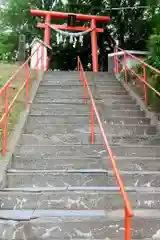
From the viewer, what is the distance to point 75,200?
3.95 meters

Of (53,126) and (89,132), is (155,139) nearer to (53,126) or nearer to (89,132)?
(89,132)

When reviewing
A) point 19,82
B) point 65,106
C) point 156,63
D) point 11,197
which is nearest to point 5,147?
point 11,197

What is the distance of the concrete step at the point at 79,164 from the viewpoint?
16.3 ft

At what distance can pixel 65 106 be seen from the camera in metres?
7.93

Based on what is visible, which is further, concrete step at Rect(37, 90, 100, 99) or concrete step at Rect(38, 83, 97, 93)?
concrete step at Rect(38, 83, 97, 93)

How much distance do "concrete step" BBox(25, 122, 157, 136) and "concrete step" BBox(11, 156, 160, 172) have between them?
1.25 metres

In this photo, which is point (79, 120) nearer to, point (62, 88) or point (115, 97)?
point (115, 97)

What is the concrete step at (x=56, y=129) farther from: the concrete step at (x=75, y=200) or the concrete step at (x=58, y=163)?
the concrete step at (x=75, y=200)

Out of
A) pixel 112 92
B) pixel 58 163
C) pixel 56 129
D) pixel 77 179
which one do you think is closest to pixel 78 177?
pixel 77 179

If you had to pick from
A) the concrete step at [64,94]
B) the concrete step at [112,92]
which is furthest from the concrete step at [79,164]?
the concrete step at [112,92]

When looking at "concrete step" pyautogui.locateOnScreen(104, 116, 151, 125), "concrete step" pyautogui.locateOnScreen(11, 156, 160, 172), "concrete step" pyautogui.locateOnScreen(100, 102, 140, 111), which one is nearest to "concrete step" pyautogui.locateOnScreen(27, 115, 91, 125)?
Result: "concrete step" pyautogui.locateOnScreen(104, 116, 151, 125)

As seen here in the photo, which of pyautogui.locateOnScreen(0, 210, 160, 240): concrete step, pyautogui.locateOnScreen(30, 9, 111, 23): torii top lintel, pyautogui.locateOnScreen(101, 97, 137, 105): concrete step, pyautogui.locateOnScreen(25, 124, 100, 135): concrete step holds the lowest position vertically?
pyautogui.locateOnScreen(0, 210, 160, 240): concrete step

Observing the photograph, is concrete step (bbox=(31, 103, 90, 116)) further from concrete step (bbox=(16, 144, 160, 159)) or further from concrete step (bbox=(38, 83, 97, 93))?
concrete step (bbox=(16, 144, 160, 159))

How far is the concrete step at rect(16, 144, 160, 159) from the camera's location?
538 cm
